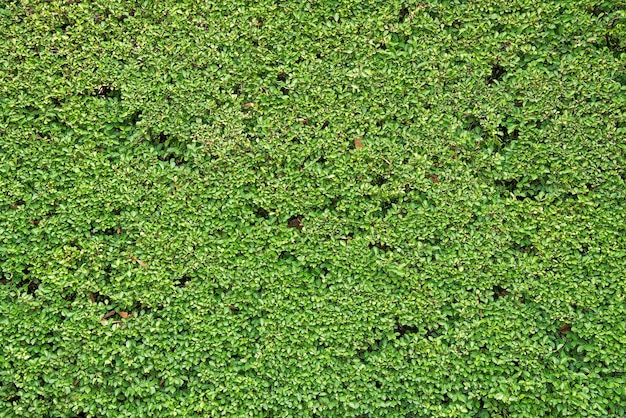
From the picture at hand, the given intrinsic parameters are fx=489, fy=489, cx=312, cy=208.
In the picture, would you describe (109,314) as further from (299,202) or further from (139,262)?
(299,202)

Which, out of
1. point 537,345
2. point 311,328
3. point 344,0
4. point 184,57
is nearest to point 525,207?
point 537,345

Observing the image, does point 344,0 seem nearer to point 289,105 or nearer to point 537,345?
point 289,105

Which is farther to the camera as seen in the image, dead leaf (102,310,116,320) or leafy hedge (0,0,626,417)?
dead leaf (102,310,116,320)

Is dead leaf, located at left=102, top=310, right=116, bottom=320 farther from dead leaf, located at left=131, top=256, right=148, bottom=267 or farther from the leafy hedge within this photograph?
dead leaf, located at left=131, top=256, right=148, bottom=267

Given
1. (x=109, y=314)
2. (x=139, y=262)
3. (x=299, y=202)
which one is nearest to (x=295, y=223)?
(x=299, y=202)

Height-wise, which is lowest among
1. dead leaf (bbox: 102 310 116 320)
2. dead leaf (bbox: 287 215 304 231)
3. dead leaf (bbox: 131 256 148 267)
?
dead leaf (bbox: 102 310 116 320)

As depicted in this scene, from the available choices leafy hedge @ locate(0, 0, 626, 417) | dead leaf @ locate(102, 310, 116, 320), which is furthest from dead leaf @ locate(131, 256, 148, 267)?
dead leaf @ locate(102, 310, 116, 320)

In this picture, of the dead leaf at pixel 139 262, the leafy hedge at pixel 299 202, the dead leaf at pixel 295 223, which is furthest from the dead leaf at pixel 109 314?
the dead leaf at pixel 295 223

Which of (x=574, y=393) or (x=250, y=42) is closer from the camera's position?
(x=574, y=393)
